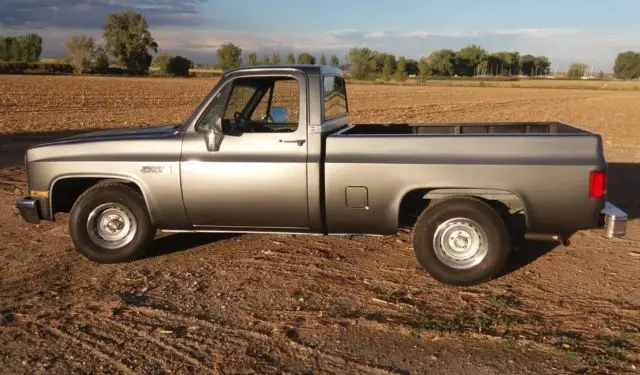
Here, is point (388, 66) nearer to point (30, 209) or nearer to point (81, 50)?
point (81, 50)

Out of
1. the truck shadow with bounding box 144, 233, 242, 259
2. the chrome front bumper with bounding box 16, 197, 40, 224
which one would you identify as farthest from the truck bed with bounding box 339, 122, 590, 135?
the chrome front bumper with bounding box 16, 197, 40, 224

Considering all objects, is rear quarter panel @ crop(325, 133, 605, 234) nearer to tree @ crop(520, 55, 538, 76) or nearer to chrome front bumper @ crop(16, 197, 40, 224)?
chrome front bumper @ crop(16, 197, 40, 224)

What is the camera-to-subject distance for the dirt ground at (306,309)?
3.87 m

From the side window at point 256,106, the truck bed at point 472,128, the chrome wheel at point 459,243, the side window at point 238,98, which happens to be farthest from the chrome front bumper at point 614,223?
the side window at point 238,98

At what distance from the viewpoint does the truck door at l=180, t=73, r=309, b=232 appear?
17.5 ft

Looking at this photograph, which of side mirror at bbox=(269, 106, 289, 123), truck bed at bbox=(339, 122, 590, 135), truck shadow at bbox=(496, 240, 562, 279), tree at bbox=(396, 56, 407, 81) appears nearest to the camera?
truck shadow at bbox=(496, 240, 562, 279)

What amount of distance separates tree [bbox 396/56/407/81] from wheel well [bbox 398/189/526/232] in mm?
94594

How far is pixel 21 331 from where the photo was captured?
14.1ft

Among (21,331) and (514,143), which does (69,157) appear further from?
(514,143)

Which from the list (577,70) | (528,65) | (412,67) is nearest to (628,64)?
(577,70)

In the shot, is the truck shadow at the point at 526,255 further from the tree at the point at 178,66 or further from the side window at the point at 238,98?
the tree at the point at 178,66

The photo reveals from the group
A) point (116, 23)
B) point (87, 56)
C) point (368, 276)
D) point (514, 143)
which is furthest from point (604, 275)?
point (116, 23)

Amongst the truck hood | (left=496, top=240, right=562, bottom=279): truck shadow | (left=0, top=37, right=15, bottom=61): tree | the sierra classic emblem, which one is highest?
(left=0, top=37, right=15, bottom=61): tree

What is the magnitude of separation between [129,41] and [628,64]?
390 ft
